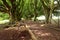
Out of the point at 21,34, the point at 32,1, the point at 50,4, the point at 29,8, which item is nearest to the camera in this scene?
the point at 21,34

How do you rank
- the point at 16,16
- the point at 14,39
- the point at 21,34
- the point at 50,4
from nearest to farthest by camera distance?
1. the point at 14,39
2. the point at 21,34
3. the point at 50,4
4. the point at 16,16

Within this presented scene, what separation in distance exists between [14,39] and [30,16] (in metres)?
14.7

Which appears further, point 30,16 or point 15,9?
point 30,16

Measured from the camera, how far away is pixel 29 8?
893 inches

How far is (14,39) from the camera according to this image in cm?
954

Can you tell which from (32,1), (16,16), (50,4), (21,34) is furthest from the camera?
(32,1)

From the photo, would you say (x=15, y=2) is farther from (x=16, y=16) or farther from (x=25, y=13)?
(x=25, y=13)

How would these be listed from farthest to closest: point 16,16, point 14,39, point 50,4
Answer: point 16,16 < point 50,4 < point 14,39

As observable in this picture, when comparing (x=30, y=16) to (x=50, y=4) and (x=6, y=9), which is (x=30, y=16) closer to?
(x=6, y=9)

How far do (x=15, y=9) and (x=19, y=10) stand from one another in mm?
1642

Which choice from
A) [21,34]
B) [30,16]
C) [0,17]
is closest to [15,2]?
[21,34]

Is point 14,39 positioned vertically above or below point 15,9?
below

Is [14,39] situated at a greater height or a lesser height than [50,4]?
lesser

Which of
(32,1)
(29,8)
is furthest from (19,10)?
(29,8)
